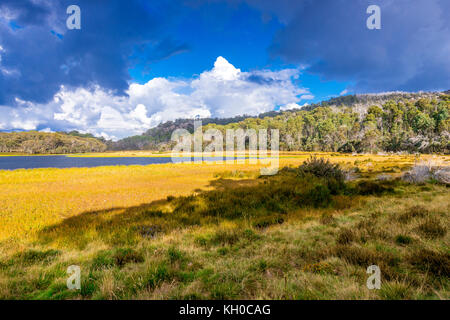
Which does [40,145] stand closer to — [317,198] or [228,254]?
[317,198]

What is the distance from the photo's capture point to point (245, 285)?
3332 millimetres

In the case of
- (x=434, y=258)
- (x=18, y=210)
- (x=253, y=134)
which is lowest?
(x=18, y=210)

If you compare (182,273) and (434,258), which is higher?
(434,258)

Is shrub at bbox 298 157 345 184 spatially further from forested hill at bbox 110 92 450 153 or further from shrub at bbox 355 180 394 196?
forested hill at bbox 110 92 450 153

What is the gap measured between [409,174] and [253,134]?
5086 inches

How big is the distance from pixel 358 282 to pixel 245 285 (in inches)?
71.8

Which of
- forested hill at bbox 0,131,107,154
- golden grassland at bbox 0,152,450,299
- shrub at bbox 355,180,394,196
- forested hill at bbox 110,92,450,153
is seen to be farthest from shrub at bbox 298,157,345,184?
forested hill at bbox 0,131,107,154

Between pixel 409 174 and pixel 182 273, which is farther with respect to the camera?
pixel 409 174

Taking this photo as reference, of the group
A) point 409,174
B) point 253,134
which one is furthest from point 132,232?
point 253,134

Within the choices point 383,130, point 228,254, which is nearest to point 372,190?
point 228,254

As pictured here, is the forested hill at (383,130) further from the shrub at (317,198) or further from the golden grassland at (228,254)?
the golden grassland at (228,254)
